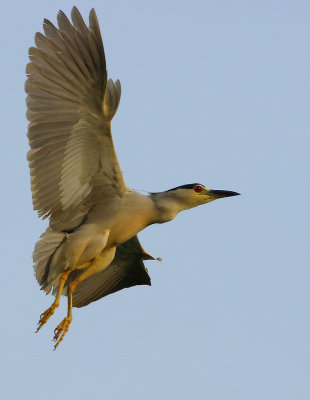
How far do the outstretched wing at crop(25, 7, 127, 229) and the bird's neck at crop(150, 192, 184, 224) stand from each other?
0.72 meters

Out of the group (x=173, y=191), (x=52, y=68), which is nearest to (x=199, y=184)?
(x=173, y=191)

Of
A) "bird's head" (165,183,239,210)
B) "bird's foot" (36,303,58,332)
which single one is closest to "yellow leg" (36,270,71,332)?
"bird's foot" (36,303,58,332)

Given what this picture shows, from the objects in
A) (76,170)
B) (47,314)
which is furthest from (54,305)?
(76,170)

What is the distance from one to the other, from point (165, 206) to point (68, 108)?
1892 mm

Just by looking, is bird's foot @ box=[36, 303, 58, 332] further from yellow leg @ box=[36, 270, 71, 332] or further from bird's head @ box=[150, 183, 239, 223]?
bird's head @ box=[150, 183, 239, 223]

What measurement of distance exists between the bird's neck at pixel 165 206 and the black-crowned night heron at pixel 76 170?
0.5 inches

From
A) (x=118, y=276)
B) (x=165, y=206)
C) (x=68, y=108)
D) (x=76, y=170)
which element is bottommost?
(x=118, y=276)

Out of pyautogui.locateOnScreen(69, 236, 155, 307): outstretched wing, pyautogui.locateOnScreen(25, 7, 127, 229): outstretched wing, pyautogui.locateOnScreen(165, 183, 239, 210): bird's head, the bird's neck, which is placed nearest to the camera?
pyautogui.locateOnScreen(25, 7, 127, 229): outstretched wing

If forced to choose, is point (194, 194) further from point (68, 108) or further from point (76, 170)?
point (68, 108)

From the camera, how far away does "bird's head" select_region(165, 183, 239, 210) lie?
13.8 meters

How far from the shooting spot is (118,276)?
50.7 feet

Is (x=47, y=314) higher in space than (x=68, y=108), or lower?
lower

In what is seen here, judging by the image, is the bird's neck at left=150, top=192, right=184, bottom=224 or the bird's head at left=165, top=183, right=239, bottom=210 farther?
the bird's head at left=165, top=183, right=239, bottom=210

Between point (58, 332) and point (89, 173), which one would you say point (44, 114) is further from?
point (58, 332)
